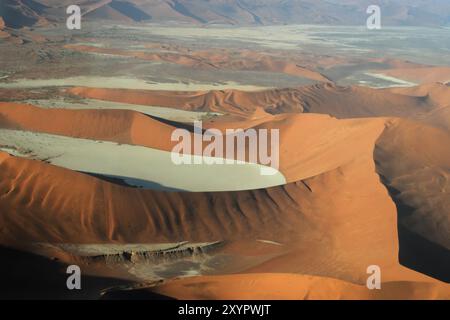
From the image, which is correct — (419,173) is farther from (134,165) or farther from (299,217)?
(134,165)

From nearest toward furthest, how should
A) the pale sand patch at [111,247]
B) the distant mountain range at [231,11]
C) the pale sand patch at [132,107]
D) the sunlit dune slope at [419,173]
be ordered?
the pale sand patch at [111,247]
the sunlit dune slope at [419,173]
the pale sand patch at [132,107]
the distant mountain range at [231,11]

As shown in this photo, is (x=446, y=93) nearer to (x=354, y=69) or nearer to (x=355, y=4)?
(x=354, y=69)

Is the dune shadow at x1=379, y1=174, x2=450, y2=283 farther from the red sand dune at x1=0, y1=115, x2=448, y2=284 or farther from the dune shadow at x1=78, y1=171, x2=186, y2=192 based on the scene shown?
the dune shadow at x1=78, y1=171, x2=186, y2=192

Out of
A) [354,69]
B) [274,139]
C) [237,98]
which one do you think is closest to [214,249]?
[274,139]

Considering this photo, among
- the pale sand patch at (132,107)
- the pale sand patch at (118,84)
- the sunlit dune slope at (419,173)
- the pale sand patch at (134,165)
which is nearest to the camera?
the sunlit dune slope at (419,173)

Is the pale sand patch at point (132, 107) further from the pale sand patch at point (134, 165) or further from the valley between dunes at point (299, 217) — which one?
the valley between dunes at point (299, 217)

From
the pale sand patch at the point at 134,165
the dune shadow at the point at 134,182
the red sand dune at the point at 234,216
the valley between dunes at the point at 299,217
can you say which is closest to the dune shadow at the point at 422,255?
the valley between dunes at the point at 299,217

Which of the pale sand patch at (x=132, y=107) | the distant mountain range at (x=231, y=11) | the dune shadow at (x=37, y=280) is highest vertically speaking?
the distant mountain range at (x=231, y=11)
